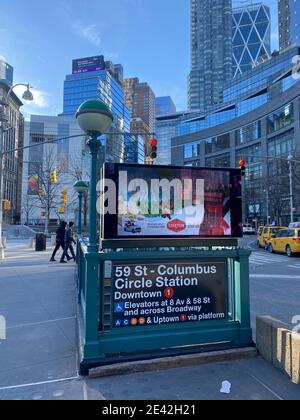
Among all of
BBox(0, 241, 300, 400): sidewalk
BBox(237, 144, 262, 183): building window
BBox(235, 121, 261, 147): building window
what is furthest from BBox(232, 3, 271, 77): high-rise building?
BBox(0, 241, 300, 400): sidewalk

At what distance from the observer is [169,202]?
4523 mm

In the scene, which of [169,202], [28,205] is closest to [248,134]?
[28,205]

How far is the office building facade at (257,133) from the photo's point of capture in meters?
57.7

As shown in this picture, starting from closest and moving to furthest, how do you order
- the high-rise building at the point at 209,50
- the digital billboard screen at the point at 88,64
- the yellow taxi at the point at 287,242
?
1. the yellow taxi at the point at 287,242
2. the digital billboard screen at the point at 88,64
3. the high-rise building at the point at 209,50

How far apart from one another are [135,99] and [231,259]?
13020cm

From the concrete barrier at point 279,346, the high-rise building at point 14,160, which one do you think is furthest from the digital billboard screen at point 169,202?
the high-rise building at point 14,160

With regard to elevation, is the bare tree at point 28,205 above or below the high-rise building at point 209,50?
below

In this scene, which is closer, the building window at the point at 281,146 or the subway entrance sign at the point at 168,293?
the subway entrance sign at the point at 168,293

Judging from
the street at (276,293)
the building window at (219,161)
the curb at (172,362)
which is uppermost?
the building window at (219,161)

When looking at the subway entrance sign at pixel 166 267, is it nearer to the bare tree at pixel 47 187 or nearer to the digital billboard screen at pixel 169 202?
the digital billboard screen at pixel 169 202

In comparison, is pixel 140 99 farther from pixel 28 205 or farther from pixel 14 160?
pixel 28 205

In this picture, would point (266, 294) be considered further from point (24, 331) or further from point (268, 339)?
point (24, 331)

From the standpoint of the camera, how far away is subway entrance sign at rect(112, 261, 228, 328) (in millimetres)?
4191

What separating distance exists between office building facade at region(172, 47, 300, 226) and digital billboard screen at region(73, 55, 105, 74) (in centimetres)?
3401
